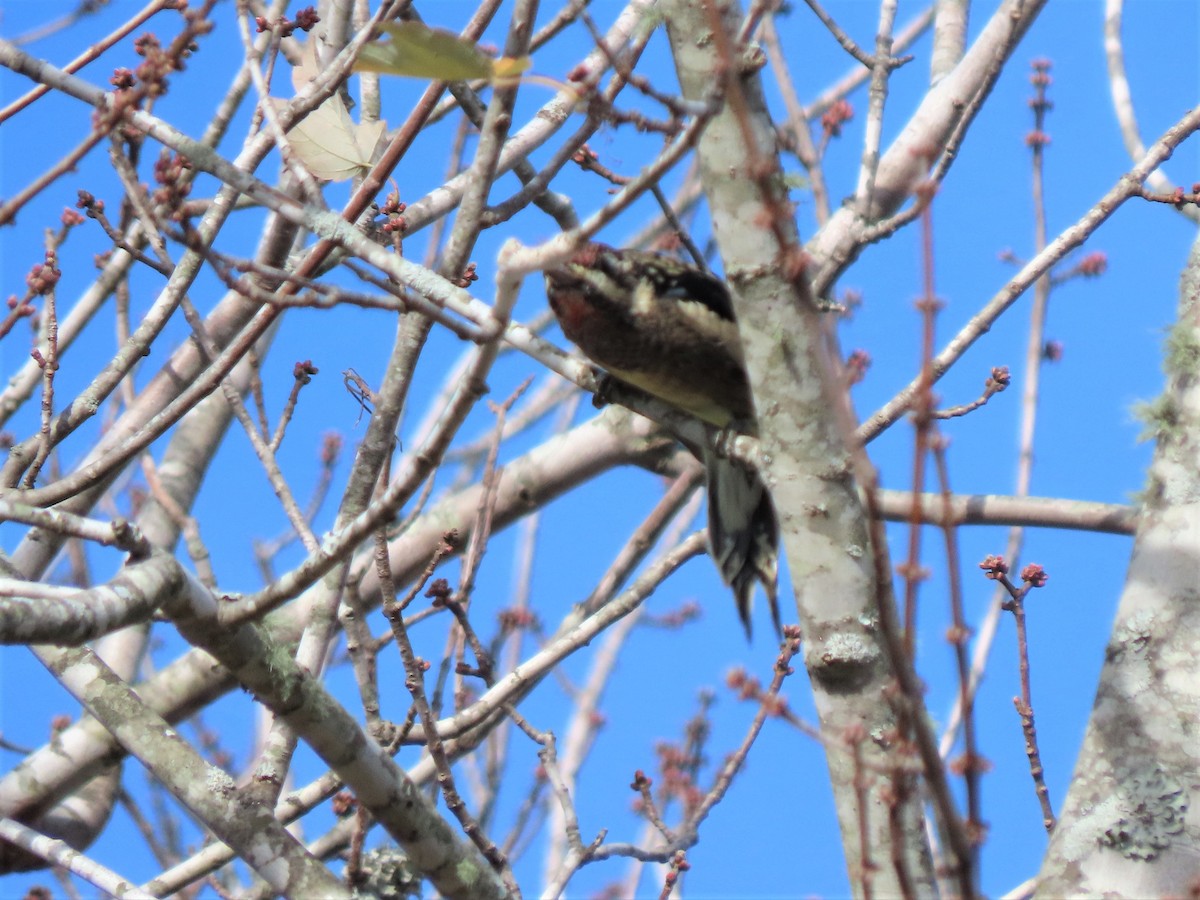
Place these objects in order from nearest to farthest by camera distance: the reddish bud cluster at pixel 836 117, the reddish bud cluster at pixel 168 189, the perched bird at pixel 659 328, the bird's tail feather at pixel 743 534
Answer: the reddish bud cluster at pixel 168 189
the perched bird at pixel 659 328
the bird's tail feather at pixel 743 534
the reddish bud cluster at pixel 836 117

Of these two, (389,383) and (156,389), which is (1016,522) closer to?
(389,383)

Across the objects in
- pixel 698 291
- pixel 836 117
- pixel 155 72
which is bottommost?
pixel 155 72

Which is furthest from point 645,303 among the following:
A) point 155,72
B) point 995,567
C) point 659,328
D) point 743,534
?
point 155,72

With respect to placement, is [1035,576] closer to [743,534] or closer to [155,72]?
[743,534]

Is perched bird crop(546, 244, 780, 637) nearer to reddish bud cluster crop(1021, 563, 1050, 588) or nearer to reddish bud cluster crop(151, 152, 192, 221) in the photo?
reddish bud cluster crop(1021, 563, 1050, 588)

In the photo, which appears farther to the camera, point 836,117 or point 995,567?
point 836,117

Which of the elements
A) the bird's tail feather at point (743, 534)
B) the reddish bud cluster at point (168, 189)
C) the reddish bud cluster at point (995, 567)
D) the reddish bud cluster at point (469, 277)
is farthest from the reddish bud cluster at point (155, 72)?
the reddish bud cluster at point (995, 567)

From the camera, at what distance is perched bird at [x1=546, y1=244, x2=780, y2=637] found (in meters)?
3.16

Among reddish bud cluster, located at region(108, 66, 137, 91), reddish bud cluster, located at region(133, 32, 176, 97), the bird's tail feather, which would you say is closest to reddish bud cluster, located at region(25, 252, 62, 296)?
reddish bud cluster, located at region(108, 66, 137, 91)

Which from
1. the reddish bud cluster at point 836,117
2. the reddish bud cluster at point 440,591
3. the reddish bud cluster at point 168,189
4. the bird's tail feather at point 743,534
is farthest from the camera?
the reddish bud cluster at point 836,117

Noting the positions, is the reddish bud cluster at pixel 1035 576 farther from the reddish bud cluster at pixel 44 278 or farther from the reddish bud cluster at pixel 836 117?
the reddish bud cluster at pixel 44 278

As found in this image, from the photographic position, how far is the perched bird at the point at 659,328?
10.4 ft

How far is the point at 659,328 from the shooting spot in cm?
316

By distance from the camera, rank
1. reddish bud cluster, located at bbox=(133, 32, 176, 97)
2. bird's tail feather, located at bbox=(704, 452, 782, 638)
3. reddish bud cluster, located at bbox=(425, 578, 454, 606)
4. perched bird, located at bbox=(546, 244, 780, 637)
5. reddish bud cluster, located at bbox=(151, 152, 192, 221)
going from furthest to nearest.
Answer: bird's tail feather, located at bbox=(704, 452, 782, 638), perched bird, located at bbox=(546, 244, 780, 637), reddish bud cluster, located at bbox=(425, 578, 454, 606), reddish bud cluster, located at bbox=(133, 32, 176, 97), reddish bud cluster, located at bbox=(151, 152, 192, 221)
